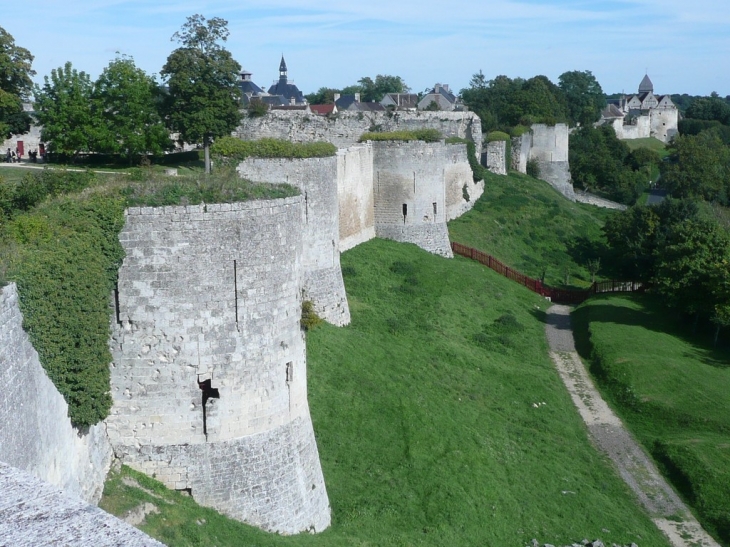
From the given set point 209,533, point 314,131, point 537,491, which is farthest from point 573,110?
point 209,533

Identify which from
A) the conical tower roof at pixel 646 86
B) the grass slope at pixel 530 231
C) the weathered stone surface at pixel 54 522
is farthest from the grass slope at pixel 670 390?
the conical tower roof at pixel 646 86

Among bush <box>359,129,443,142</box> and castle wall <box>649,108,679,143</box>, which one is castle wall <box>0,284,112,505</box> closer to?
bush <box>359,129,443,142</box>

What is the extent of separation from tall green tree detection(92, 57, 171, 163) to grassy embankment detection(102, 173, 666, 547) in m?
9.25

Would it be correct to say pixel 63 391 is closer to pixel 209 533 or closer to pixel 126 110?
pixel 209 533

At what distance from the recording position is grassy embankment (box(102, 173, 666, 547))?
15.4 m

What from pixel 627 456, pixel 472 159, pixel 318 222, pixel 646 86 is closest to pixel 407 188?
pixel 318 222

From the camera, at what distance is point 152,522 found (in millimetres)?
11578

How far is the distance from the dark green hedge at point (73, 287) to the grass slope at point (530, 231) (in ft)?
95.8

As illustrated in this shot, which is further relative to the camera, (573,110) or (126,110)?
(573,110)

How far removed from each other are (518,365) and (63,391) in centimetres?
1824

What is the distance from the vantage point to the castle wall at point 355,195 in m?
30.5

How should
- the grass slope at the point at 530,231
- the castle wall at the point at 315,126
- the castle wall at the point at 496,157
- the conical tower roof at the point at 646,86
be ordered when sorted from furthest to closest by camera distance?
the conical tower roof at the point at 646,86 < the castle wall at the point at 496,157 < the grass slope at the point at 530,231 < the castle wall at the point at 315,126

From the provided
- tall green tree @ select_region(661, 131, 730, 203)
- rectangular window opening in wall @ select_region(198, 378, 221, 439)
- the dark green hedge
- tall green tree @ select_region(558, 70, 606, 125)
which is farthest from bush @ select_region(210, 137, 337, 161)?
tall green tree @ select_region(558, 70, 606, 125)

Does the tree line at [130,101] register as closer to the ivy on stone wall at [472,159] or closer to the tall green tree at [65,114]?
the tall green tree at [65,114]
